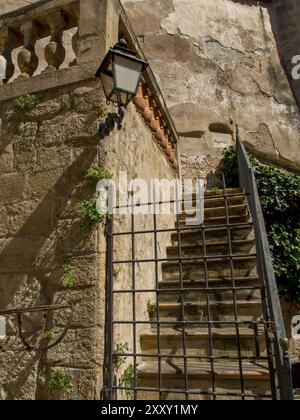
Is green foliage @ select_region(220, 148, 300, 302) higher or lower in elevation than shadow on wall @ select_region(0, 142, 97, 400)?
higher

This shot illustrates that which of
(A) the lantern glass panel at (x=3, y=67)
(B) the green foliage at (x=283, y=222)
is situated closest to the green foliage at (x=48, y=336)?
(A) the lantern glass panel at (x=3, y=67)

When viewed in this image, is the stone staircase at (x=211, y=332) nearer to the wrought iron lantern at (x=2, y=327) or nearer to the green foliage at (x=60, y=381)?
A: the green foliage at (x=60, y=381)

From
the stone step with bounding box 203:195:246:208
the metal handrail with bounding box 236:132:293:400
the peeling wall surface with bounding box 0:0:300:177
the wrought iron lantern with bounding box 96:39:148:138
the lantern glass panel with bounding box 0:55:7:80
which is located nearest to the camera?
the metal handrail with bounding box 236:132:293:400

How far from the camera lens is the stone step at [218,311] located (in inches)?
129

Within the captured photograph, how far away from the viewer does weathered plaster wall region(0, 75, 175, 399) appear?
2365mm

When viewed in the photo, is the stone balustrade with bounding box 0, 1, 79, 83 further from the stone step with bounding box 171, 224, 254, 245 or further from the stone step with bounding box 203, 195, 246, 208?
the stone step with bounding box 203, 195, 246, 208

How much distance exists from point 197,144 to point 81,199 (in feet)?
18.8

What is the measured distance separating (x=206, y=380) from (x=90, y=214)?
1.56 metres

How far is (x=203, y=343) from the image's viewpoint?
3.12m

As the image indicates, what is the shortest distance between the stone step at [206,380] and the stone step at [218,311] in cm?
46

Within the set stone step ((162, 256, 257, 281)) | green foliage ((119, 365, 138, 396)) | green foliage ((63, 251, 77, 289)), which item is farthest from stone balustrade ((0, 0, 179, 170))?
green foliage ((119, 365, 138, 396))

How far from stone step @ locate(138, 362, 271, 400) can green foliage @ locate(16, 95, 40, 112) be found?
2362mm

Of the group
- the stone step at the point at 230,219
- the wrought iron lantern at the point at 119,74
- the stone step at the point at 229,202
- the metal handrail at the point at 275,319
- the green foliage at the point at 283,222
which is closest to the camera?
Result: the metal handrail at the point at 275,319
